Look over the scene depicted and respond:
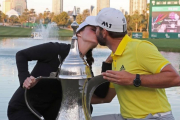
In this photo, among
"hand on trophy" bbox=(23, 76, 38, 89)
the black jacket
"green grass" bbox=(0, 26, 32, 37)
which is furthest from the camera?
"green grass" bbox=(0, 26, 32, 37)

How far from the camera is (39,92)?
269 centimetres

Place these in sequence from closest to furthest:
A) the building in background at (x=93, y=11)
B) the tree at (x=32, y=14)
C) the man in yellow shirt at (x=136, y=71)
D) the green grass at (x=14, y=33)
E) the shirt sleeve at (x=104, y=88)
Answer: the man in yellow shirt at (x=136, y=71), the shirt sleeve at (x=104, y=88), the green grass at (x=14, y=33), the tree at (x=32, y=14), the building in background at (x=93, y=11)

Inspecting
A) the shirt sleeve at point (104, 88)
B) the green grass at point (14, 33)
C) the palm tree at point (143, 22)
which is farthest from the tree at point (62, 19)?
the shirt sleeve at point (104, 88)

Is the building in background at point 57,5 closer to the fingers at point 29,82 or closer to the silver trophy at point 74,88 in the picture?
the fingers at point 29,82

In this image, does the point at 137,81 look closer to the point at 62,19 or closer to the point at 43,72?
the point at 43,72

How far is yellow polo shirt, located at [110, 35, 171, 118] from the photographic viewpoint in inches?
99.2

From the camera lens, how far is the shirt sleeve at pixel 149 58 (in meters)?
2.44

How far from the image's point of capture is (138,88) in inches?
101

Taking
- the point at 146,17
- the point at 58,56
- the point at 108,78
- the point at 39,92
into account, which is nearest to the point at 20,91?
the point at 39,92

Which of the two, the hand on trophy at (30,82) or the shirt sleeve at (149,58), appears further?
the shirt sleeve at (149,58)

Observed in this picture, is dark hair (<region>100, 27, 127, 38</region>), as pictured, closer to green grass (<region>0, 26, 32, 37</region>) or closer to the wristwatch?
the wristwatch

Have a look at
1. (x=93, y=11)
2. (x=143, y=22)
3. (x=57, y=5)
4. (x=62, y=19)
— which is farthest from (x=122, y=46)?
(x=57, y=5)

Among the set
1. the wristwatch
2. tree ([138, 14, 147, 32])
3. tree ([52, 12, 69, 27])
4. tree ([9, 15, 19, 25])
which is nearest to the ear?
the wristwatch

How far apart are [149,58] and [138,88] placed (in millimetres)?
202
